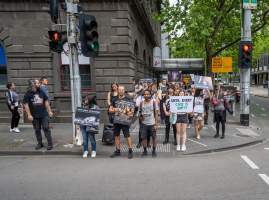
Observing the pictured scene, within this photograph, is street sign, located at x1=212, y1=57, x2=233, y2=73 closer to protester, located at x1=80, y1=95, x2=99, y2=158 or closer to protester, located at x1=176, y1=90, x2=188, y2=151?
protester, located at x1=176, y1=90, x2=188, y2=151

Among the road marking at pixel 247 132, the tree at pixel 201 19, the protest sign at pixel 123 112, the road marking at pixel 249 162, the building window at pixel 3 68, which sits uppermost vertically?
the tree at pixel 201 19

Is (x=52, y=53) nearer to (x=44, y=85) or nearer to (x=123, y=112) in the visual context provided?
(x=44, y=85)

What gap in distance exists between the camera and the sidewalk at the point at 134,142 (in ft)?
30.6

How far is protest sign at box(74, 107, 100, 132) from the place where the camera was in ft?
29.1

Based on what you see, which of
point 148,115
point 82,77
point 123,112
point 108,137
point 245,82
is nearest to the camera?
point 123,112

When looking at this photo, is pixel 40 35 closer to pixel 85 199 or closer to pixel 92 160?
pixel 92 160

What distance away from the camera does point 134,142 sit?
35.2 feet

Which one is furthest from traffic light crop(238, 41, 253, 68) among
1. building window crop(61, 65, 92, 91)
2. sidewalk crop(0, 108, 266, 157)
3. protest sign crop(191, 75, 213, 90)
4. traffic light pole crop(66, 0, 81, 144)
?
traffic light pole crop(66, 0, 81, 144)

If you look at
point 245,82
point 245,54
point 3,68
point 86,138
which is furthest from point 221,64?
point 86,138

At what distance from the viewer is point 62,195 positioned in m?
5.82

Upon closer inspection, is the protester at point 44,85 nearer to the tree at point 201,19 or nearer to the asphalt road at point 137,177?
the asphalt road at point 137,177

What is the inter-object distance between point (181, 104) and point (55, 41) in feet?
12.2

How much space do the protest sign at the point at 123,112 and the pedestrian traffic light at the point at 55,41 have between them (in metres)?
2.25

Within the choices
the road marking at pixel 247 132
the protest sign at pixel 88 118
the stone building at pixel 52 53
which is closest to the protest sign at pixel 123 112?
the protest sign at pixel 88 118
